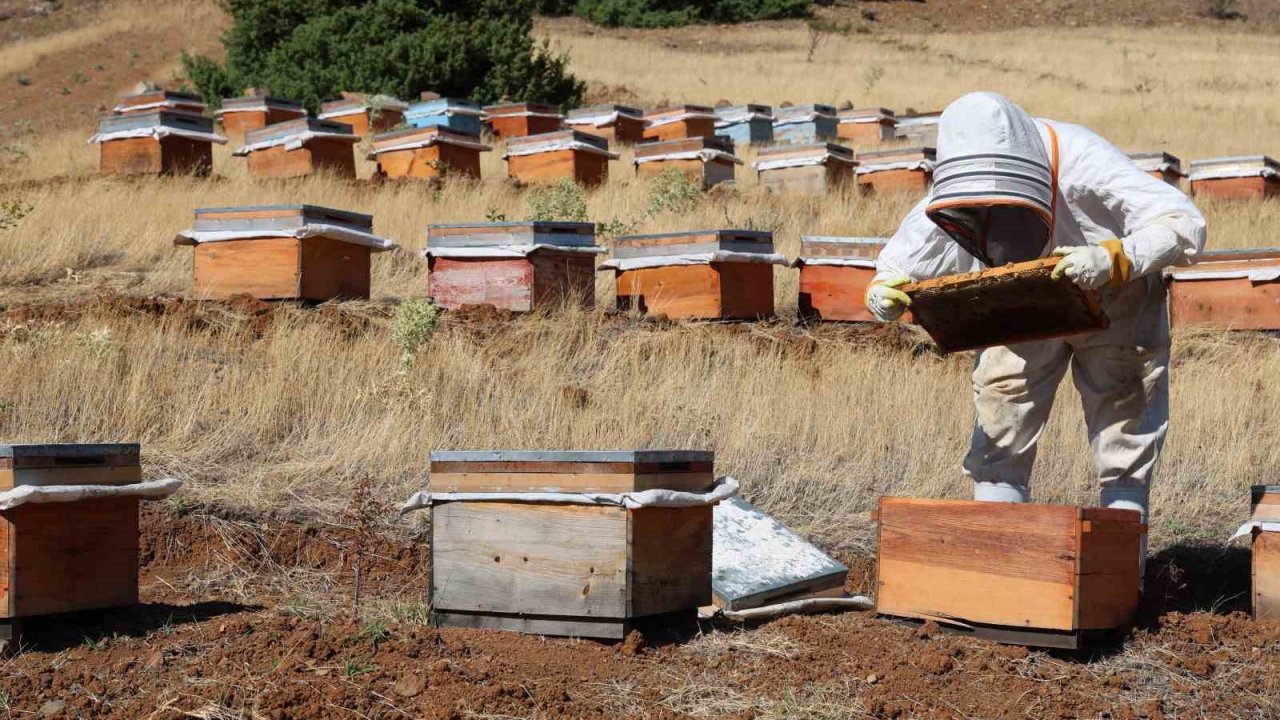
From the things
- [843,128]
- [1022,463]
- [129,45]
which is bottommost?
[1022,463]

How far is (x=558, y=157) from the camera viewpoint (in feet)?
51.3

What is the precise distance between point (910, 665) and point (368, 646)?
1.75 m

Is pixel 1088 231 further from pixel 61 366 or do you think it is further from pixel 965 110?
pixel 61 366

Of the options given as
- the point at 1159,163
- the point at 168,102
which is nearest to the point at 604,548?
the point at 1159,163

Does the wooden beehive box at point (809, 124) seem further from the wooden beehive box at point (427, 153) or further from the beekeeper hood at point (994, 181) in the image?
the beekeeper hood at point (994, 181)

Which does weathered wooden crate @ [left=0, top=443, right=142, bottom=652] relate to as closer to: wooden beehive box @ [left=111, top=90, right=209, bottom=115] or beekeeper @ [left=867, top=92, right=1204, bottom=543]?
beekeeper @ [left=867, top=92, right=1204, bottom=543]

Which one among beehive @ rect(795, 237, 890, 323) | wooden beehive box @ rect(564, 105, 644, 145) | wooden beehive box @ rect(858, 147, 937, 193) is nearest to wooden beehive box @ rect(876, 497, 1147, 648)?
Result: beehive @ rect(795, 237, 890, 323)


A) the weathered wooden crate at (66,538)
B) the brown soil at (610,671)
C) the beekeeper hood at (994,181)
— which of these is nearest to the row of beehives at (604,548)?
the weathered wooden crate at (66,538)

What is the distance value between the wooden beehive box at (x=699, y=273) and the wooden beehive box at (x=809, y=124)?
11074mm

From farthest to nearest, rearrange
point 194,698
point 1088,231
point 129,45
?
point 129,45, point 1088,231, point 194,698

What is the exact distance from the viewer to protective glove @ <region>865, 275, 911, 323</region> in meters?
4.84

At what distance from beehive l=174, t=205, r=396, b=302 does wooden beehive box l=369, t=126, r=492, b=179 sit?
568cm

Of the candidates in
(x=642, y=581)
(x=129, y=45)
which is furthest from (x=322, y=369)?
(x=129, y=45)

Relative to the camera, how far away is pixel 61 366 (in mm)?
7781
